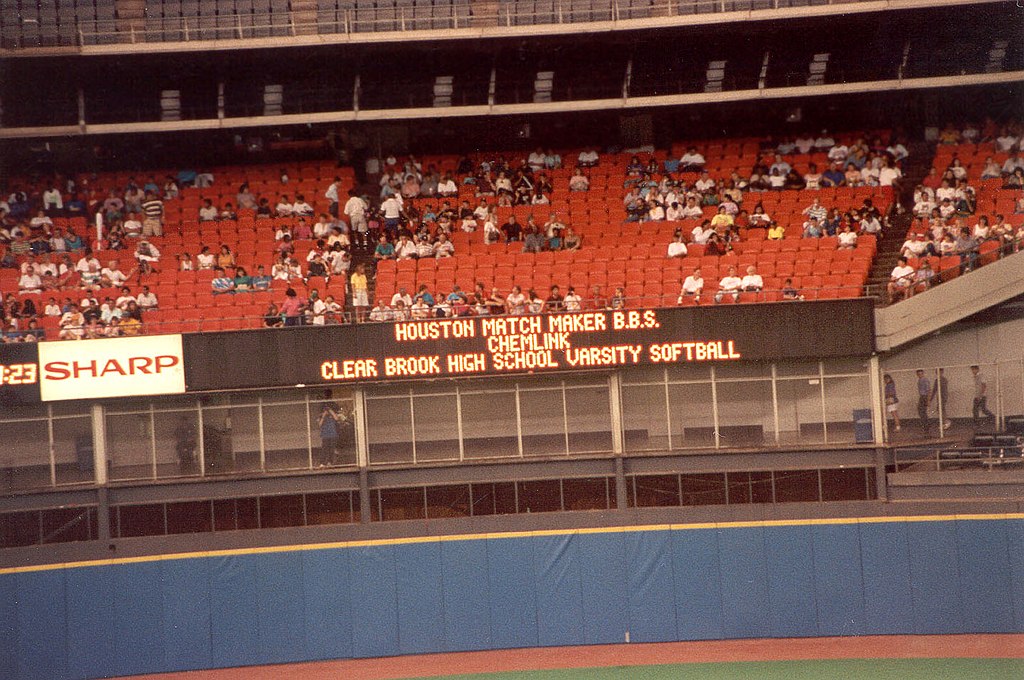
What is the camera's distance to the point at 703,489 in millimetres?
21531

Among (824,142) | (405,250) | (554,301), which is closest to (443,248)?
(405,250)

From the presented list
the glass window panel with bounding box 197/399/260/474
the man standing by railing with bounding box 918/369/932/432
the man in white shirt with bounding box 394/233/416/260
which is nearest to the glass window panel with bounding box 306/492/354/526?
the glass window panel with bounding box 197/399/260/474

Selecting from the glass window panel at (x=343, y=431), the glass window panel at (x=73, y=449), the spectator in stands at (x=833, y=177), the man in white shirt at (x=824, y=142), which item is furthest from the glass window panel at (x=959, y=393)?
the glass window panel at (x=73, y=449)

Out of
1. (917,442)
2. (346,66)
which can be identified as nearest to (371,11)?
(346,66)

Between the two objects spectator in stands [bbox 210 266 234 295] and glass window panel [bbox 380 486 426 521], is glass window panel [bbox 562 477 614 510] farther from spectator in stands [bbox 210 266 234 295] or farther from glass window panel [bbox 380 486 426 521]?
spectator in stands [bbox 210 266 234 295]

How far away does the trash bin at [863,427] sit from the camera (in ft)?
69.9

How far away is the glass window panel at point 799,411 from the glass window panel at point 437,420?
618 centimetres

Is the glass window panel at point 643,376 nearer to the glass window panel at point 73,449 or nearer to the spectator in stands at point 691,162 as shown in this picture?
the spectator in stands at point 691,162

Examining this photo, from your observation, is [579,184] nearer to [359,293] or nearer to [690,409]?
[359,293]

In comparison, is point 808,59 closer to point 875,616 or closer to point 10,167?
point 875,616

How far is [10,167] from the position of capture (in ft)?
91.7

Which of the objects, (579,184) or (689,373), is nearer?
(689,373)

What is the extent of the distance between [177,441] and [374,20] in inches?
451

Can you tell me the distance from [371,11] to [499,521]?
13.3 meters
